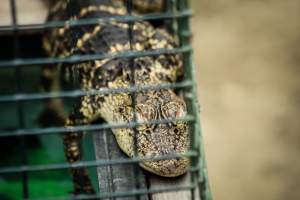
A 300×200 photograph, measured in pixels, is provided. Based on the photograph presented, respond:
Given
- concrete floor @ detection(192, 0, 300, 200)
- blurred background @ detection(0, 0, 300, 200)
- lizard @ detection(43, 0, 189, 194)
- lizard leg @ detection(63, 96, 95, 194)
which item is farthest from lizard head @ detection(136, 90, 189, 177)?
concrete floor @ detection(192, 0, 300, 200)

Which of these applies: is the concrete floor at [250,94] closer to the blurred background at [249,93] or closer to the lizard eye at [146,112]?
the blurred background at [249,93]

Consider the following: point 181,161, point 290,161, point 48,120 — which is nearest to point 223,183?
point 290,161

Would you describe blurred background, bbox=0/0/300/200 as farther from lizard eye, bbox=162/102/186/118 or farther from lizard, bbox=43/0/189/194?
lizard eye, bbox=162/102/186/118

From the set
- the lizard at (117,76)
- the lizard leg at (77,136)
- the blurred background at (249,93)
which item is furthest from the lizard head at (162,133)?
the blurred background at (249,93)

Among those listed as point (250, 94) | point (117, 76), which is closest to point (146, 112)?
point (117, 76)

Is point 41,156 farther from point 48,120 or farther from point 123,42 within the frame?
point 123,42
